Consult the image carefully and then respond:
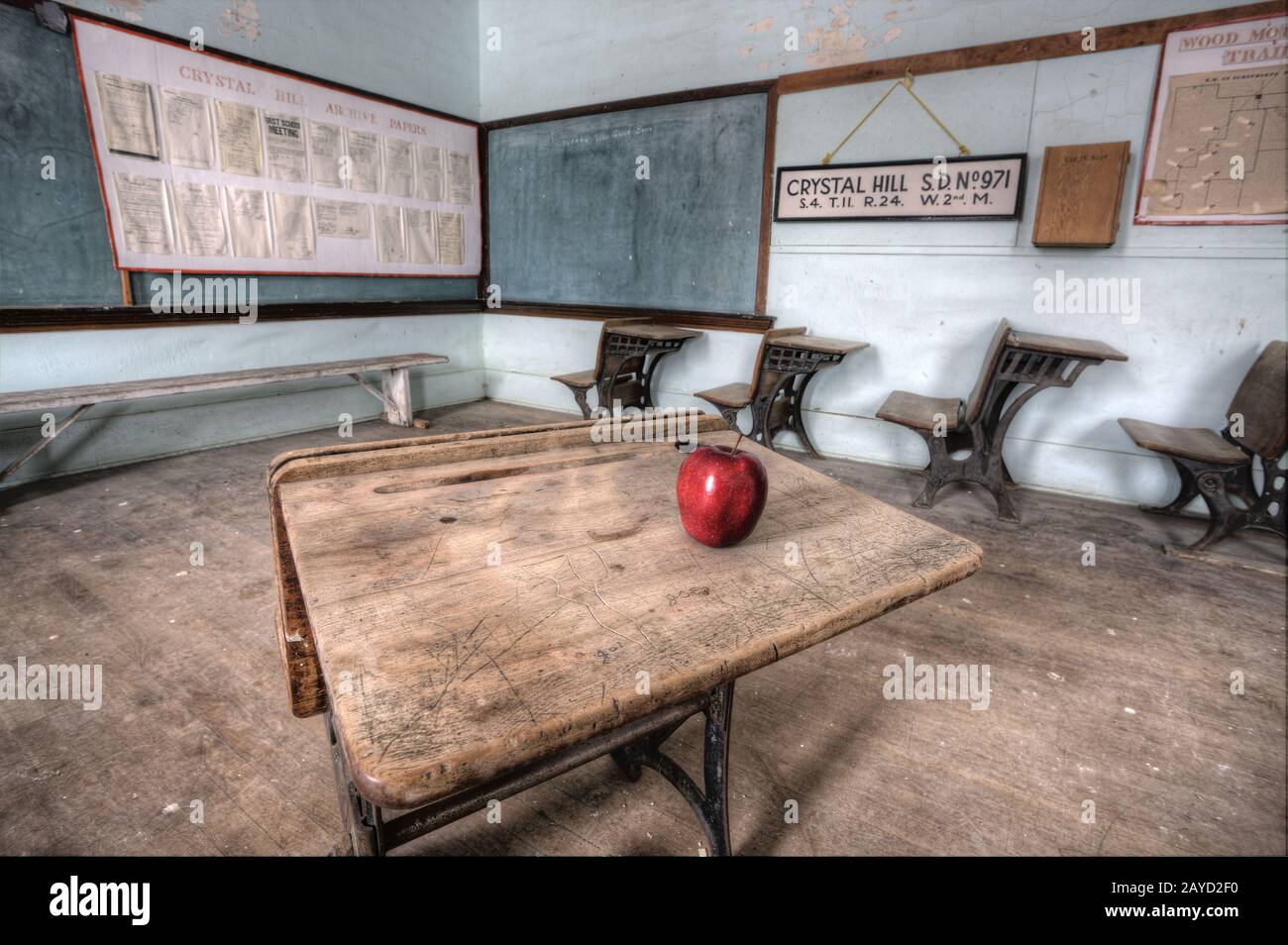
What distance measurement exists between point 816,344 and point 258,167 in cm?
356

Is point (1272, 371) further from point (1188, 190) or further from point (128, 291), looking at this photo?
point (128, 291)

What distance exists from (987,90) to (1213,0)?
0.92 metres

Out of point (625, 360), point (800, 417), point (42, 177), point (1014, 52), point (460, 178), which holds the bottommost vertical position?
point (800, 417)

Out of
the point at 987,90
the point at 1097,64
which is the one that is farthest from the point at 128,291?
the point at 1097,64

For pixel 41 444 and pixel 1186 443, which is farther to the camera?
pixel 41 444

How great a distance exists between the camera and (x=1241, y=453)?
2.72 metres

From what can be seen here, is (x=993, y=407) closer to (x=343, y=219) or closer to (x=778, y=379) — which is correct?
(x=778, y=379)

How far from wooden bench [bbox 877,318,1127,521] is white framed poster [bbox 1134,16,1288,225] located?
0.82 metres

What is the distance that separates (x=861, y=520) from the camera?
104 cm

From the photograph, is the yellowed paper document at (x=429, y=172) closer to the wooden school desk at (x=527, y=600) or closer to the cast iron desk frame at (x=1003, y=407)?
the cast iron desk frame at (x=1003, y=407)

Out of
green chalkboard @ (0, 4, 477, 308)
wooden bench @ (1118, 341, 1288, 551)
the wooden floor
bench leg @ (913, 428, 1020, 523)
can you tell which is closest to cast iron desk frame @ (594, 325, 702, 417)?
bench leg @ (913, 428, 1020, 523)

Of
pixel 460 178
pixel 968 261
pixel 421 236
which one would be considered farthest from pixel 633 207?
pixel 968 261

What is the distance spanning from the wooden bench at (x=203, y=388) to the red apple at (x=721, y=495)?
332cm

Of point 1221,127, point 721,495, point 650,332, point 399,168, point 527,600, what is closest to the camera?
point 527,600
